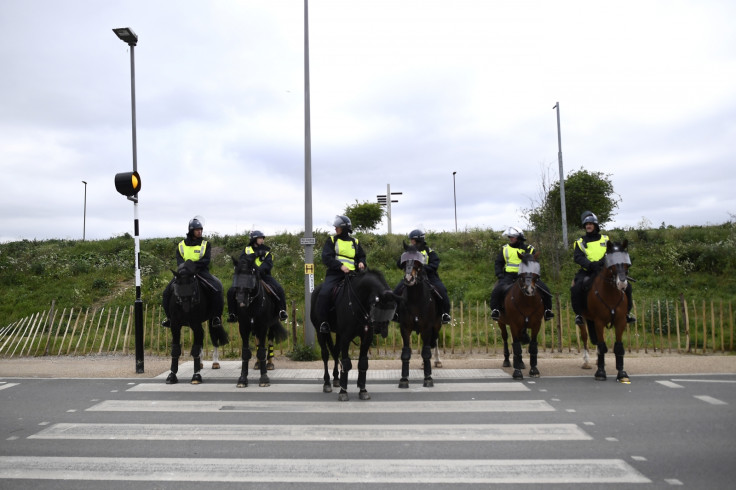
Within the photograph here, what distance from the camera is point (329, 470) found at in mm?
5152

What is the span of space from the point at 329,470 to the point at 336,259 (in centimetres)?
422

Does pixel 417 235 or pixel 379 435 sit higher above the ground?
pixel 417 235

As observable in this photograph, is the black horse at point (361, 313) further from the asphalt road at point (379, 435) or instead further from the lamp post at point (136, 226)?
the lamp post at point (136, 226)

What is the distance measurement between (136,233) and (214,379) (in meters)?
3.81

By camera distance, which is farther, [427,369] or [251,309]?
[251,309]

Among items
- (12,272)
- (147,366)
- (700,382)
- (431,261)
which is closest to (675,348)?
(700,382)

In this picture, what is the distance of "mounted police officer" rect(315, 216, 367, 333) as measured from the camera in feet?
28.6

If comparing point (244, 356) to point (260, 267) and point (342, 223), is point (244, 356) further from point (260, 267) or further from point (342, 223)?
point (342, 223)

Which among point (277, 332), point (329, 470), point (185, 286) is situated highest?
point (185, 286)

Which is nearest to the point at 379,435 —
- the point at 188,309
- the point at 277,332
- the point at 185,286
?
the point at 188,309

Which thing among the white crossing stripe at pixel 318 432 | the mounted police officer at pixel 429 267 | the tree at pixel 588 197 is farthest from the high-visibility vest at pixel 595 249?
the tree at pixel 588 197

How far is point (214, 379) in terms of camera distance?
10.0 m

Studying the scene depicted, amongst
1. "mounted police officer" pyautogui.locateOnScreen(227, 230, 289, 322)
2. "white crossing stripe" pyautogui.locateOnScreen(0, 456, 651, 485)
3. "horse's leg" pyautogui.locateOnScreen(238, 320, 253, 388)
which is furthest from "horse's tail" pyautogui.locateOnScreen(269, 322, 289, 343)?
"white crossing stripe" pyautogui.locateOnScreen(0, 456, 651, 485)

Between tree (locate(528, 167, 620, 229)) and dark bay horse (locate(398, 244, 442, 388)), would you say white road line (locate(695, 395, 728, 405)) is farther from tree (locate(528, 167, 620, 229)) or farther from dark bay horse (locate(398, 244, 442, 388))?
tree (locate(528, 167, 620, 229))
